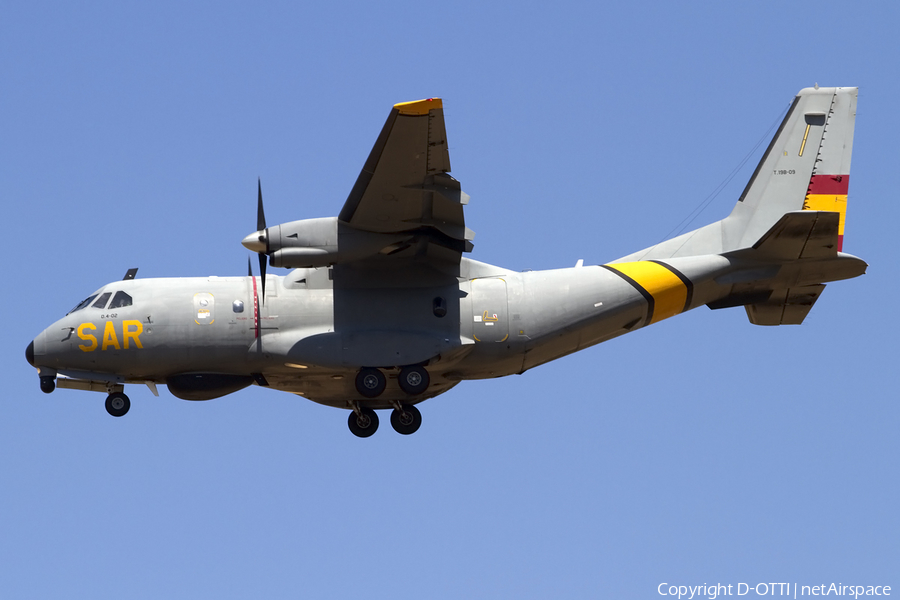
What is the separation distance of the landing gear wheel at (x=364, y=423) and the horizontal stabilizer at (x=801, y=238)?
881 centimetres

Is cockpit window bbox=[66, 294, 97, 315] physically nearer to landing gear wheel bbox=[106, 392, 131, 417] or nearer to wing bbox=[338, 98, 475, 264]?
landing gear wheel bbox=[106, 392, 131, 417]

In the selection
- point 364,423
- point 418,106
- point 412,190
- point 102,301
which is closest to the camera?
point 418,106

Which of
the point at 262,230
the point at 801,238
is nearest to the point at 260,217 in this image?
the point at 262,230

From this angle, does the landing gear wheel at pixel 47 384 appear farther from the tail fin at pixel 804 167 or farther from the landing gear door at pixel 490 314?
the tail fin at pixel 804 167

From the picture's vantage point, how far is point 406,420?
2612 cm

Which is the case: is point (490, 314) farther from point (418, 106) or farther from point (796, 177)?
point (796, 177)

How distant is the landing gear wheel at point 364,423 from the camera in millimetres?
26688

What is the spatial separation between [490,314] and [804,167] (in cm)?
775

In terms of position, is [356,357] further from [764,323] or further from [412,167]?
[764,323]

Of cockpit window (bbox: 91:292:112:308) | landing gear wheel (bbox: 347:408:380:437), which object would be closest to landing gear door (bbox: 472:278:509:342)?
landing gear wheel (bbox: 347:408:380:437)

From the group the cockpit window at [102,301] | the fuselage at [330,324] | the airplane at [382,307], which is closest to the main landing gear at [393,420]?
the airplane at [382,307]

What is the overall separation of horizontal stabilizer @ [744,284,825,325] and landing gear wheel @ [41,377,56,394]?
1444 cm

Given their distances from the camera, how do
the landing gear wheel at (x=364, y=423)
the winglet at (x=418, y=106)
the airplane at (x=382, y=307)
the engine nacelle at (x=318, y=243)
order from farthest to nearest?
the landing gear wheel at (x=364, y=423) < the airplane at (x=382, y=307) < the engine nacelle at (x=318, y=243) < the winglet at (x=418, y=106)

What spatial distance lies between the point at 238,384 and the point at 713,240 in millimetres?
10383
